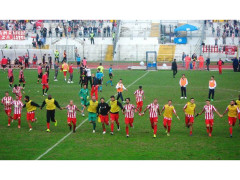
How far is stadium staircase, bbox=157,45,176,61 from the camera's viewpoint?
56969 mm

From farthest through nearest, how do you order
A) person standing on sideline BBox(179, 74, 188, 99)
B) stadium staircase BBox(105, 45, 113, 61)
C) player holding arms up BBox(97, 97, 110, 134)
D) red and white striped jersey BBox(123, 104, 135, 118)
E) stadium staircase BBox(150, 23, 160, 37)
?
1. stadium staircase BBox(150, 23, 160, 37)
2. stadium staircase BBox(105, 45, 113, 61)
3. person standing on sideline BBox(179, 74, 188, 99)
4. player holding arms up BBox(97, 97, 110, 134)
5. red and white striped jersey BBox(123, 104, 135, 118)

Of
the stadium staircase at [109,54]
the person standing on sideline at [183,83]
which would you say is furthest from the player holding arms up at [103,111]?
the stadium staircase at [109,54]

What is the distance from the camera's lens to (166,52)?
57.7 metres

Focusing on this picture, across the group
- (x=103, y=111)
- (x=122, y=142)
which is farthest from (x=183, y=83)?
(x=122, y=142)

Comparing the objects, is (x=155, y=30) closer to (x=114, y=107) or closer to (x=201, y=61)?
(x=201, y=61)

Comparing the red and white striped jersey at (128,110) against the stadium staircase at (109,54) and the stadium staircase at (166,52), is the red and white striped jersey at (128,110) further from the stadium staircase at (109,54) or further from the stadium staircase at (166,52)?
the stadium staircase at (109,54)

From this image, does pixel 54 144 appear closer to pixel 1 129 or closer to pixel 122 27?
pixel 1 129

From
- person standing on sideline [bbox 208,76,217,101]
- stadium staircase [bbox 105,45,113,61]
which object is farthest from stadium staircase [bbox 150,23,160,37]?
person standing on sideline [bbox 208,76,217,101]

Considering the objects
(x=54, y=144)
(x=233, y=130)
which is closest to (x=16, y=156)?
(x=54, y=144)

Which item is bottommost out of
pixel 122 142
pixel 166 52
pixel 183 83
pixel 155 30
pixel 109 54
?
pixel 122 142

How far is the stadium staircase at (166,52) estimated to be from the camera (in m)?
57.0

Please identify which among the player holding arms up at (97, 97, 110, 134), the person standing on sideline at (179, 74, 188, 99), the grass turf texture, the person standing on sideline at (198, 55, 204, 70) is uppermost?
the person standing on sideline at (198, 55, 204, 70)

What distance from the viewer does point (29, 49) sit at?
177 ft

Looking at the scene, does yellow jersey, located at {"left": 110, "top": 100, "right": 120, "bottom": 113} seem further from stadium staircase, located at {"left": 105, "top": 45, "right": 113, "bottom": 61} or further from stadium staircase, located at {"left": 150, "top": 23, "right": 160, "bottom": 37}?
stadium staircase, located at {"left": 150, "top": 23, "right": 160, "bottom": 37}
